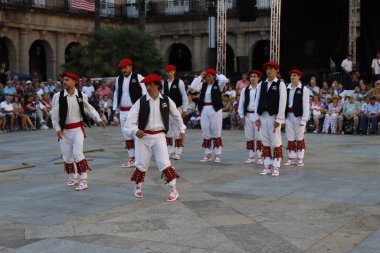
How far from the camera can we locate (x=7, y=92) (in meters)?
22.1

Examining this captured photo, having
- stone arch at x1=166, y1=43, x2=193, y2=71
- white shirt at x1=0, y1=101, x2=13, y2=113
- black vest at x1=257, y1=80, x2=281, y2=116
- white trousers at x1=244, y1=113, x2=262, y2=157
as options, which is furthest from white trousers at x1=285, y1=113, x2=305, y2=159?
stone arch at x1=166, y1=43, x2=193, y2=71

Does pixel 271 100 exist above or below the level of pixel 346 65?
below

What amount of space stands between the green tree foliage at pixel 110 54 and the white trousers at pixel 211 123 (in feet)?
60.9

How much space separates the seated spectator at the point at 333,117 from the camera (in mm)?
19688

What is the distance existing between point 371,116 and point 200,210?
1254 cm

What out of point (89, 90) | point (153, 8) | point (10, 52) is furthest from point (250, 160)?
point (153, 8)

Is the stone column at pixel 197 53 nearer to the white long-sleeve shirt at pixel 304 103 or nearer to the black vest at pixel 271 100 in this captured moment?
the white long-sleeve shirt at pixel 304 103

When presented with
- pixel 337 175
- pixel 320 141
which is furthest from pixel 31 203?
pixel 320 141

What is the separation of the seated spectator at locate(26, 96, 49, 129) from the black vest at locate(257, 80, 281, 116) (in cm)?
1371

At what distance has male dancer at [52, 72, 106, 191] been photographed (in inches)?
369

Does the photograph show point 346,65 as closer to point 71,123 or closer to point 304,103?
point 304,103

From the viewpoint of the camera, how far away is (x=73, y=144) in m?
9.41

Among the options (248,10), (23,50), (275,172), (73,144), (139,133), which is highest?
(248,10)

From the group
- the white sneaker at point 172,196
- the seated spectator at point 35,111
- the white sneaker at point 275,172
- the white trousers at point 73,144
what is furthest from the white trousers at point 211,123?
the seated spectator at point 35,111
